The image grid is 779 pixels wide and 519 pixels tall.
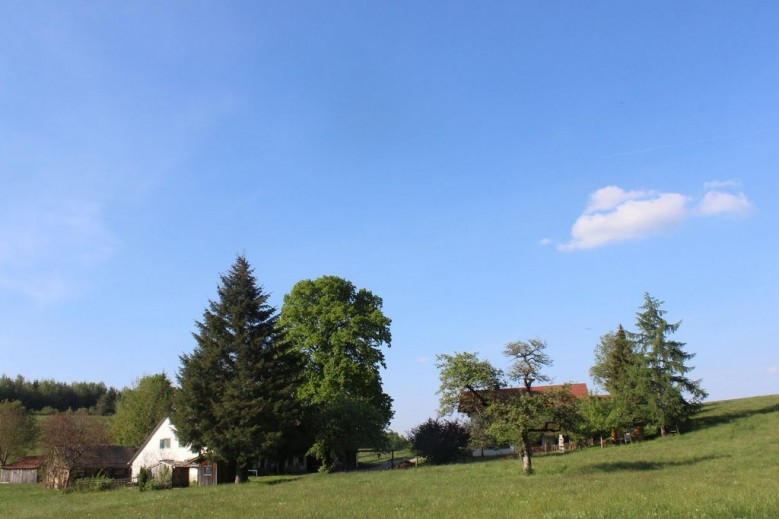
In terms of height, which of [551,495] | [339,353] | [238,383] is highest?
[339,353]

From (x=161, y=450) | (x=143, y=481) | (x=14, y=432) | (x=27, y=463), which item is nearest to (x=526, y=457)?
(x=143, y=481)

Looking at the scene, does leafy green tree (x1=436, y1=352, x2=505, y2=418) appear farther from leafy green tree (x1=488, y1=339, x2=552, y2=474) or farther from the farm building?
the farm building

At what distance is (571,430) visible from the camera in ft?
124

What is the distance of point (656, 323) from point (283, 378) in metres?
41.1

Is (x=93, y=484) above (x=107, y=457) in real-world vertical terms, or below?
below

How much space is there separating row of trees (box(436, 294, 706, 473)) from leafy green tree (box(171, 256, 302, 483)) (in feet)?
48.9

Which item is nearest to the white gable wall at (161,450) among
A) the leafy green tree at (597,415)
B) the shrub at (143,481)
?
the shrub at (143,481)

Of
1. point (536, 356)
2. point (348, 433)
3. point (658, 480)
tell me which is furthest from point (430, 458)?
point (658, 480)

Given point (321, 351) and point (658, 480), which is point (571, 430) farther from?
point (321, 351)

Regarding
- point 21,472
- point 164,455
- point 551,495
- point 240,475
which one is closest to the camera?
point 551,495

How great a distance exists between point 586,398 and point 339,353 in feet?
94.3

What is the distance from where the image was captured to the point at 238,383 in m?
44.5

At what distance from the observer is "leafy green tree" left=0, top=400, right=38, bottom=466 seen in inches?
3125

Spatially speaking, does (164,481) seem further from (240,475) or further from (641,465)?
(641,465)
